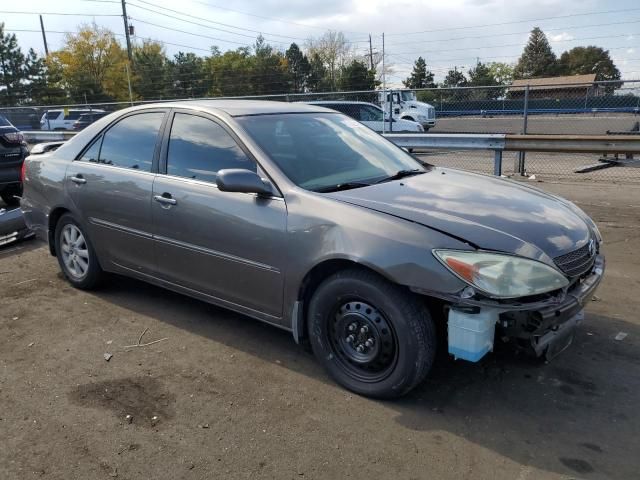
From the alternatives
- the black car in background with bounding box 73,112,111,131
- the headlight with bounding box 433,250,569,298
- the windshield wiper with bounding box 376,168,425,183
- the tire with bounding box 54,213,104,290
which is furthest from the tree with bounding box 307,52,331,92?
the headlight with bounding box 433,250,569,298

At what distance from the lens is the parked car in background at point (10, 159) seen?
788cm

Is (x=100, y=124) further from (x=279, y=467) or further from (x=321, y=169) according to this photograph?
(x=279, y=467)

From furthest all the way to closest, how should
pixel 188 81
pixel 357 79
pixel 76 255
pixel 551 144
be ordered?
pixel 188 81, pixel 357 79, pixel 551 144, pixel 76 255

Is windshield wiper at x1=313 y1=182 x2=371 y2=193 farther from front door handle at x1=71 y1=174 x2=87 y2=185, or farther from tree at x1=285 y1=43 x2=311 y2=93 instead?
tree at x1=285 y1=43 x2=311 y2=93

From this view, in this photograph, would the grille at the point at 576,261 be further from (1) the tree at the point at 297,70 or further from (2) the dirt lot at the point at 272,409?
(1) the tree at the point at 297,70

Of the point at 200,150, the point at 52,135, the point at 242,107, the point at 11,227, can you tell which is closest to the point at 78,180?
the point at 200,150

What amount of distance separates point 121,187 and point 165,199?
546 mm

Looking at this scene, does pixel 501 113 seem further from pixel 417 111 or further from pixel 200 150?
pixel 200 150

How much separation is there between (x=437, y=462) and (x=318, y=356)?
985mm

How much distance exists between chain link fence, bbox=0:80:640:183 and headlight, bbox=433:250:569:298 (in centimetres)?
838

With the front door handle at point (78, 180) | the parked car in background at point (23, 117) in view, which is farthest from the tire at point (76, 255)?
the parked car in background at point (23, 117)

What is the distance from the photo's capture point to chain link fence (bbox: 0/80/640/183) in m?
13.6

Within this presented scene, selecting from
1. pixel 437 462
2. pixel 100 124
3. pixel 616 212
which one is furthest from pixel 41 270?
pixel 616 212

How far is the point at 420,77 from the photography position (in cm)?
7031
